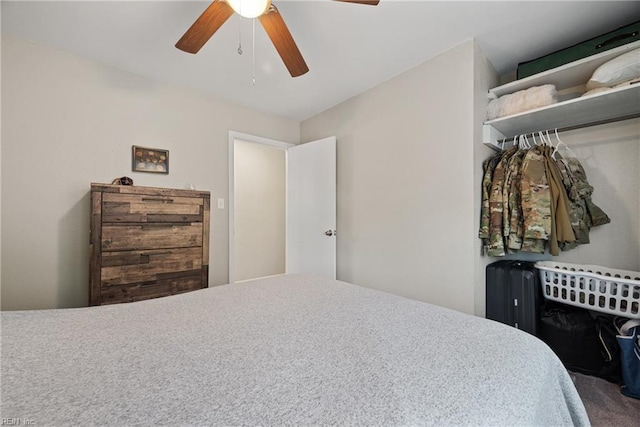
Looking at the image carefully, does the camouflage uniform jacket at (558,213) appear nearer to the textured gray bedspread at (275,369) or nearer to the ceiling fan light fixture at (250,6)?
the textured gray bedspread at (275,369)

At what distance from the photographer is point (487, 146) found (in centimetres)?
213

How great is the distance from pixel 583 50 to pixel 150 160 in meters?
3.45

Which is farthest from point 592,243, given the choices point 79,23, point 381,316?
point 79,23

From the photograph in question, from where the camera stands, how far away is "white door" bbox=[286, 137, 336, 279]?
2.97m

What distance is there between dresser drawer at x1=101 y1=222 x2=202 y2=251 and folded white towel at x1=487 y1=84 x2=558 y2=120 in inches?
103

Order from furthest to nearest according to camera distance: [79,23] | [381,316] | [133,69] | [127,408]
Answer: [133,69]
[79,23]
[381,316]
[127,408]

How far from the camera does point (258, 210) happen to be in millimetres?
4309

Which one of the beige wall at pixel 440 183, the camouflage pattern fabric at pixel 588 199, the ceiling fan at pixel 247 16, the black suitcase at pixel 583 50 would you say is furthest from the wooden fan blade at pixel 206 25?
the camouflage pattern fabric at pixel 588 199

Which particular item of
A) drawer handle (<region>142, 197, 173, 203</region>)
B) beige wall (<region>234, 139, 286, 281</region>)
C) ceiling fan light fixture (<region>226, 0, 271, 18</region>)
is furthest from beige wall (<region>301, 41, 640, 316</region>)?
beige wall (<region>234, 139, 286, 281</region>)

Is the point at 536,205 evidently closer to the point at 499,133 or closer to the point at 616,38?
the point at 499,133

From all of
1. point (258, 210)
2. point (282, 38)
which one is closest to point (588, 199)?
point (282, 38)

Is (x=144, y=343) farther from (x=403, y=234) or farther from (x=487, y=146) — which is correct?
(x=487, y=146)

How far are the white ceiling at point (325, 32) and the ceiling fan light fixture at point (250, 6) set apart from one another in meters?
0.33

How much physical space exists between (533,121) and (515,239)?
917 millimetres
